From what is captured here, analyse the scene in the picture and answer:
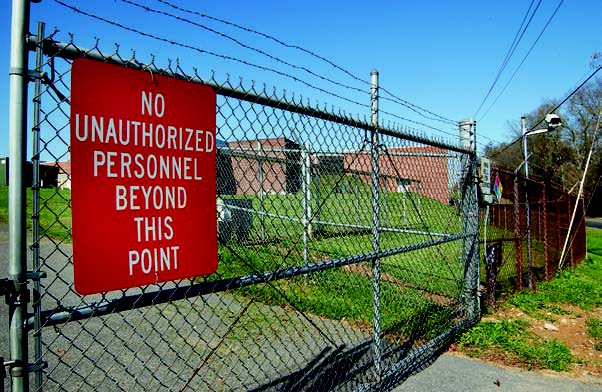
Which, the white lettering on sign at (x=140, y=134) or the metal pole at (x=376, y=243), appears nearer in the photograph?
the white lettering on sign at (x=140, y=134)

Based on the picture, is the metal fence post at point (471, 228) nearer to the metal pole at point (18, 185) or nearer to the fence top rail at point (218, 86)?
the fence top rail at point (218, 86)

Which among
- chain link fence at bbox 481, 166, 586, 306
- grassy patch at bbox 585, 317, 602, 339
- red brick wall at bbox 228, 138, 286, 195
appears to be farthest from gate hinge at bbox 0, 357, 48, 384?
grassy patch at bbox 585, 317, 602, 339

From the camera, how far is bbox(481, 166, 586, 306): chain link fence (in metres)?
6.45

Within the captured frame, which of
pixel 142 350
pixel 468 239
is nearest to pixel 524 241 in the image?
pixel 468 239

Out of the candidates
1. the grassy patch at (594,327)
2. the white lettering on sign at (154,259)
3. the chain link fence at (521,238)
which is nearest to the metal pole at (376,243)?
the white lettering on sign at (154,259)

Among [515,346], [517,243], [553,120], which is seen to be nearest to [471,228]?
[515,346]

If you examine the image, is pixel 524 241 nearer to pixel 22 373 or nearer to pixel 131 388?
pixel 131 388

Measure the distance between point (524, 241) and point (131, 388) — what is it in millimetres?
6744

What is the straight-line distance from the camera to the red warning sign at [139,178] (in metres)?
1.68

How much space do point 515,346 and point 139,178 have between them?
4494mm

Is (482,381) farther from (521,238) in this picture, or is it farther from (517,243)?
(521,238)

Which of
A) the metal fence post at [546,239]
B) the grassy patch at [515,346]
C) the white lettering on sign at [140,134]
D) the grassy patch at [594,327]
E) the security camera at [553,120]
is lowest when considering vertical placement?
the grassy patch at [594,327]

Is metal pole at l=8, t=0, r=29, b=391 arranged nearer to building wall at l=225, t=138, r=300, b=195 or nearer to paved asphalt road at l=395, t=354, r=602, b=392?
building wall at l=225, t=138, r=300, b=195

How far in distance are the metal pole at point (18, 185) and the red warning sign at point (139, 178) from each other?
6.3 inches
